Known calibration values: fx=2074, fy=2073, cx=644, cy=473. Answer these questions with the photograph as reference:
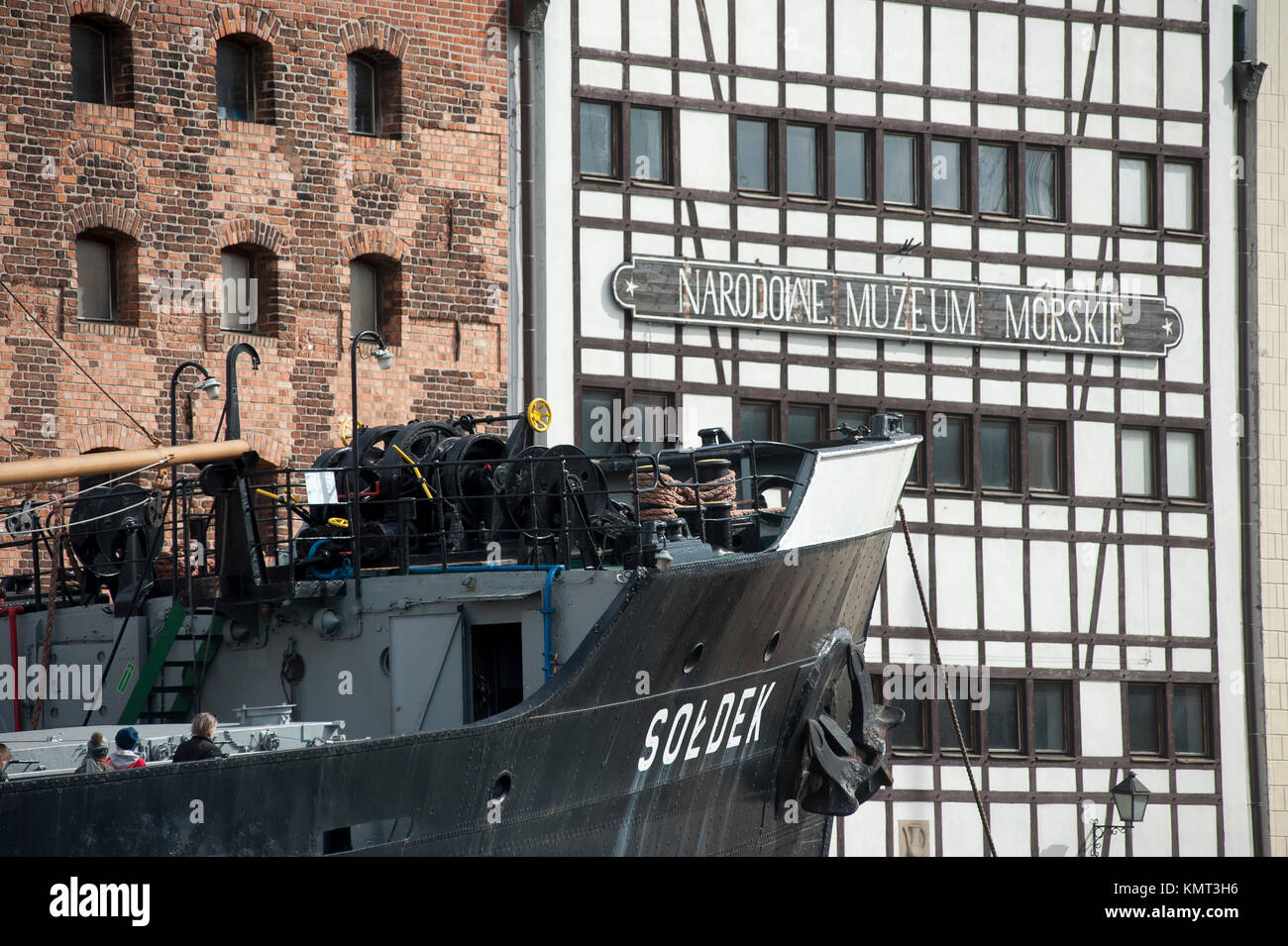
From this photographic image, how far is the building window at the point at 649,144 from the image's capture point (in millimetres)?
21844

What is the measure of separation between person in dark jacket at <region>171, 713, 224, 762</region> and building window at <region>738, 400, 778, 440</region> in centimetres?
1213

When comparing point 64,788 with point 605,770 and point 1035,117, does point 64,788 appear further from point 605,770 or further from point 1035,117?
point 1035,117

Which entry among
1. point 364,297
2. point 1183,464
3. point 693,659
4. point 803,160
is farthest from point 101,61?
point 1183,464

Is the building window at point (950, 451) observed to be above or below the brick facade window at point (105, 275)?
below

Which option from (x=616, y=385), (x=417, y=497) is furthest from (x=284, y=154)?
(x=417, y=497)

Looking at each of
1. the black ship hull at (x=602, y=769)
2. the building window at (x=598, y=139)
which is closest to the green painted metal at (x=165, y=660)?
the black ship hull at (x=602, y=769)

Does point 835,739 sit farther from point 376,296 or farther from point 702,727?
point 376,296

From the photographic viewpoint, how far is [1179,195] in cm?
2445

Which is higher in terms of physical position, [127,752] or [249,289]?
[249,289]

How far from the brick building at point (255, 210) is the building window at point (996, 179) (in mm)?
5602

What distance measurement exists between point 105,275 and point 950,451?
369 inches

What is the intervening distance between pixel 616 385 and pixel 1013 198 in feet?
17.9

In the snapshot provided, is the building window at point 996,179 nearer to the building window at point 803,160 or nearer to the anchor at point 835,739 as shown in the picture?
the building window at point 803,160

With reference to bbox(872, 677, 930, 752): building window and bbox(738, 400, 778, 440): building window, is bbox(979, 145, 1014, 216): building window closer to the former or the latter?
bbox(738, 400, 778, 440): building window
